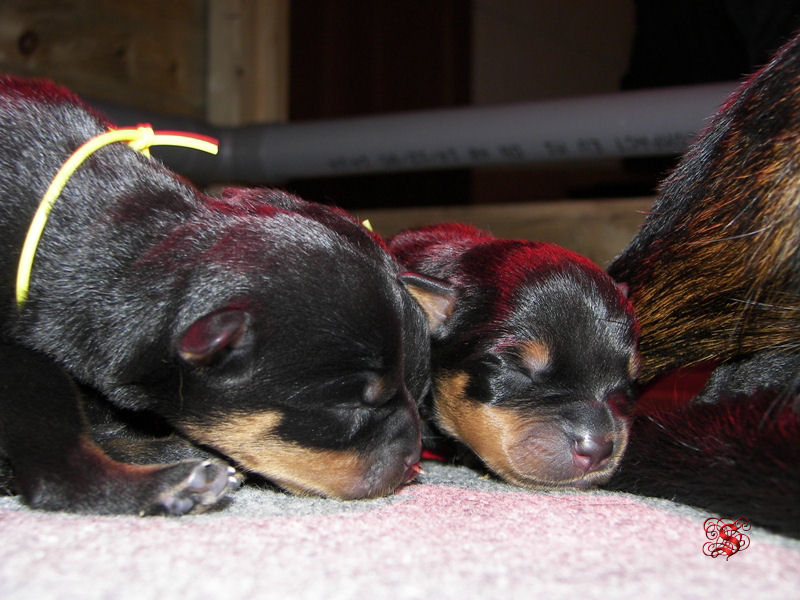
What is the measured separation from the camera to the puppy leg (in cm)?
159

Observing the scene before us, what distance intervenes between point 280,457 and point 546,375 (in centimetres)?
69

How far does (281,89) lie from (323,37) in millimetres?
491

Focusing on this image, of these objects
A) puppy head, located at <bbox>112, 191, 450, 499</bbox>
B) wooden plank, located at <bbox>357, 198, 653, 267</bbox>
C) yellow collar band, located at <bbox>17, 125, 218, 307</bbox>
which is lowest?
wooden plank, located at <bbox>357, 198, 653, 267</bbox>

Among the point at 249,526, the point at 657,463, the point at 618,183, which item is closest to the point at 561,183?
the point at 618,183

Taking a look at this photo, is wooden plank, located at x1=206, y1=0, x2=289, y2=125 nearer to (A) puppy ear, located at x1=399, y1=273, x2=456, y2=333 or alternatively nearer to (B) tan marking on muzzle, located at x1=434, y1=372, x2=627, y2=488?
(A) puppy ear, located at x1=399, y1=273, x2=456, y2=333

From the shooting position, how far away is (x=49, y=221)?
178 cm

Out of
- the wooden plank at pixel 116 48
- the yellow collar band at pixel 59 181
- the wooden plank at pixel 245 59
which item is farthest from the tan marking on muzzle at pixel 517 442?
the wooden plank at pixel 245 59

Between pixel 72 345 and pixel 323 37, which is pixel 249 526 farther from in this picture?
pixel 323 37

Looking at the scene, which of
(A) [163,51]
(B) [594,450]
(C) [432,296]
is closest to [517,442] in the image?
(B) [594,450]

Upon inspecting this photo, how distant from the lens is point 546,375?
204cm

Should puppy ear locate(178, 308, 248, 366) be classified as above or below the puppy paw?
above

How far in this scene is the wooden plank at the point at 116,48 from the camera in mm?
3945

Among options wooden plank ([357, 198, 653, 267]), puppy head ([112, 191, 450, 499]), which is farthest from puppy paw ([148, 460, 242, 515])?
wooden plank ([357, 198, 653, 267])

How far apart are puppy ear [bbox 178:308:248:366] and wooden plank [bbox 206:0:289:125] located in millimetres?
3533
